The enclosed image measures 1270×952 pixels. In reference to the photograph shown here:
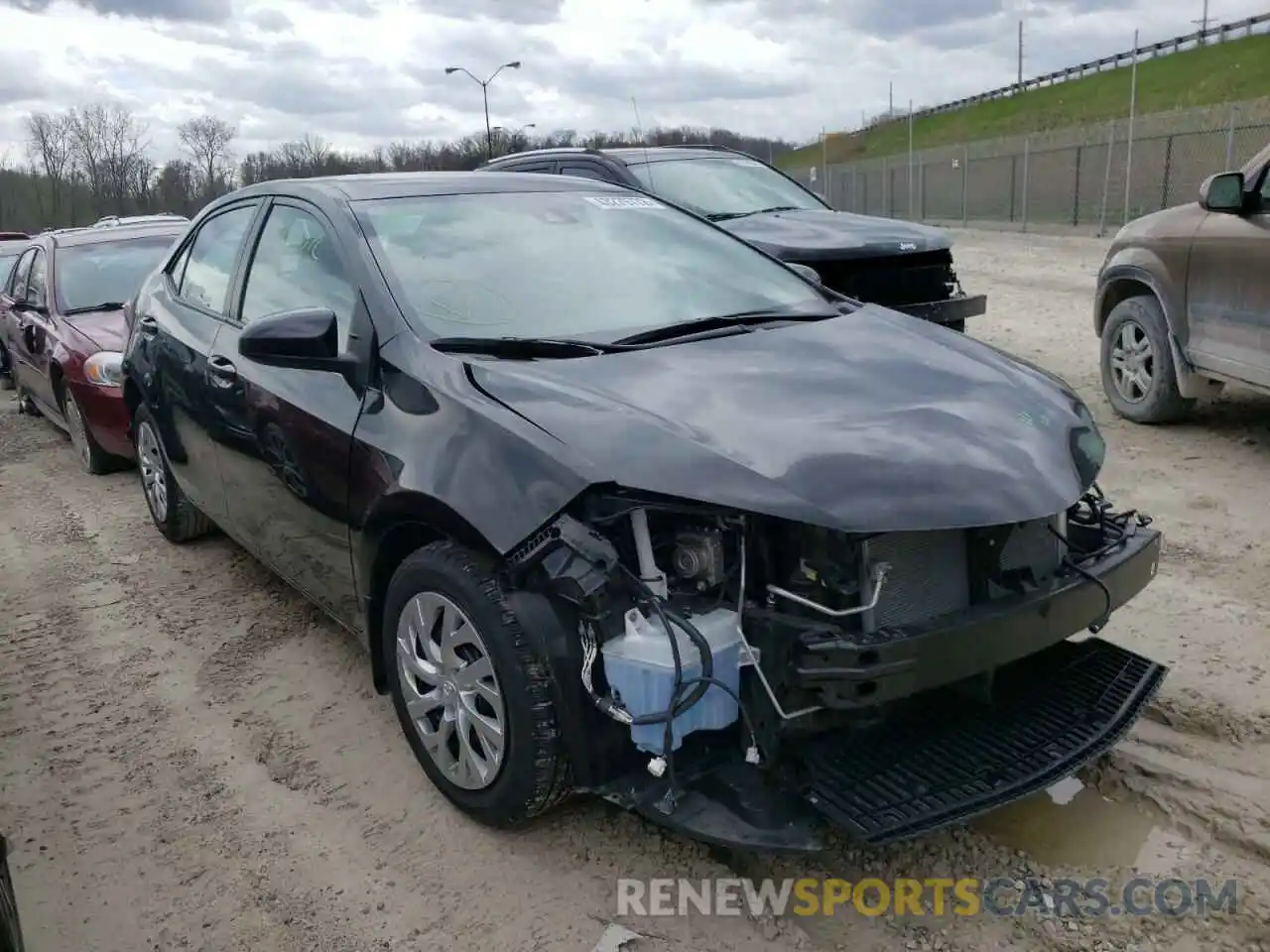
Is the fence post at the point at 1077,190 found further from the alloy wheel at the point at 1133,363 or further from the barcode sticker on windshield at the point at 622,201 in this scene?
the barcode sticker on windshield at the point at 622,201

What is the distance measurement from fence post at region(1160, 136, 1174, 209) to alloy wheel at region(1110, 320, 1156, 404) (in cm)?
1745

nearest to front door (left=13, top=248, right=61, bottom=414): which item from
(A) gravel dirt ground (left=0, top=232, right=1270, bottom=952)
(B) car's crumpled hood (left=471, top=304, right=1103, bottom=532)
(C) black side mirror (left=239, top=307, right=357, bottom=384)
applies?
(A) gravel dirt ground (left=0, top=232, right=1270, bottom=952)

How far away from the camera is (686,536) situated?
2703 mm

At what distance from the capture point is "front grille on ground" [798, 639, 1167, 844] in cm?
251

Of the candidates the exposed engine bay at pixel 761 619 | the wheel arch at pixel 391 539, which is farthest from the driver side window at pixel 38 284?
the exposed engine bay at pixel 761 619

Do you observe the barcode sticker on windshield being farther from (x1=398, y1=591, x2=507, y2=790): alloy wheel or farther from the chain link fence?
the chain link fence

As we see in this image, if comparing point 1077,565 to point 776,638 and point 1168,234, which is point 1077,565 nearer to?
point 776,638

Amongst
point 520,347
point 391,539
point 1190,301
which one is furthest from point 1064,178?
point 391,539

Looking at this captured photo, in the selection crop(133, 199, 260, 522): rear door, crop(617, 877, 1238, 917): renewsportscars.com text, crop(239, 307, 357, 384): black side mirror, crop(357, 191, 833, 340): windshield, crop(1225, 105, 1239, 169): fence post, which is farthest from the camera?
crop(1225, 105, 1239, 169): fence post

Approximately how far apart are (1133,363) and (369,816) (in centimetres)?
562

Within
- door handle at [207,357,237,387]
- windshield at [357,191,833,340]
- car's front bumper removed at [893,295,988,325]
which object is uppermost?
windshield at [357,191,833,340]

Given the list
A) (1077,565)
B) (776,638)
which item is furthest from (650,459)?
(1077,565)

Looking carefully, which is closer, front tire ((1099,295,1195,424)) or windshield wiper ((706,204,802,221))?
front tire ((1099,295,1195,424))

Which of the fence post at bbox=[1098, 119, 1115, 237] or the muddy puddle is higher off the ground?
the fence post at bbox=[1098, 119, 1115, 237]
